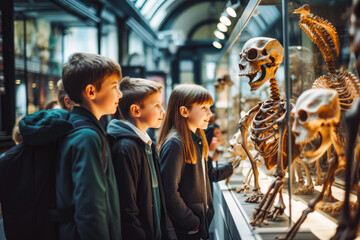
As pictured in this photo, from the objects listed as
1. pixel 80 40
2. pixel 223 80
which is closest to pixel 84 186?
pixel 223 80

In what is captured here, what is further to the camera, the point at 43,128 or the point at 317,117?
the point at 43,128

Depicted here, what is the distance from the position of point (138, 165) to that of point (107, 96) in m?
0.46

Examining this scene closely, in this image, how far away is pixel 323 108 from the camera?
1.25m

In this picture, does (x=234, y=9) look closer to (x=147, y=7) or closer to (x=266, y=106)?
(x=266, y=106)

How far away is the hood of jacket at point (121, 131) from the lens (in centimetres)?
192

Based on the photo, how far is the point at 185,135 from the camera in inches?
94.3

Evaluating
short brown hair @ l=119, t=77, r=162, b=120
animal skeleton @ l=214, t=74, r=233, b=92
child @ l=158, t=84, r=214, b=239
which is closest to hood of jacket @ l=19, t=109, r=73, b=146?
short brown hair @ l=119, t=77, r=162, b=120

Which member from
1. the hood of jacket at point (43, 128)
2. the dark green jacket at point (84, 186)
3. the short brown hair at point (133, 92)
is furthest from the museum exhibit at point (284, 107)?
the short brown hair at point (133, 92)

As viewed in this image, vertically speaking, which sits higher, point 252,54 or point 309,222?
point 252,54

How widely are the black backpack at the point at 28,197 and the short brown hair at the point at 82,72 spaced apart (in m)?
0.38

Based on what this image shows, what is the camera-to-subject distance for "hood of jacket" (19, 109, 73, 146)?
1.48 metres

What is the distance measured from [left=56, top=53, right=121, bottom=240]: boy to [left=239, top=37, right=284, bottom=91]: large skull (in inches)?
36.2

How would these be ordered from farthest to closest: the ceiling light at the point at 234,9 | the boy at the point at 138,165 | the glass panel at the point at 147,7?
the glass panel at the point at 147,7, the ceiling light at the point at 234,9, the boy at the point at 138,165

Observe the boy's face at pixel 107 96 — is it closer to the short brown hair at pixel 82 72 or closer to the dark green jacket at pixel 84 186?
the short brown hair at pixel 82 72
